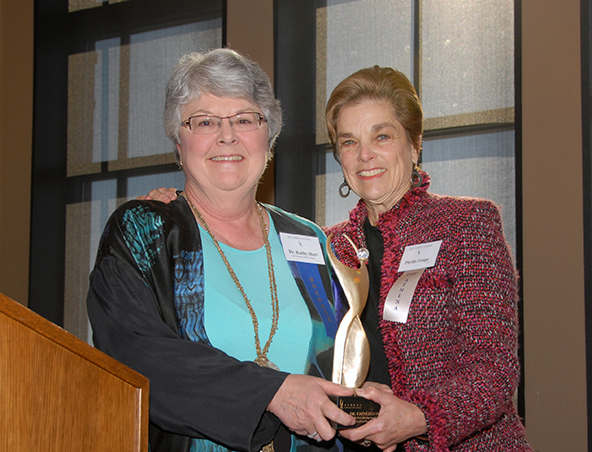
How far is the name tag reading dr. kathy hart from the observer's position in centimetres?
182

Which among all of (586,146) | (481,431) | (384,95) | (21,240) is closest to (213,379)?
(481,431)

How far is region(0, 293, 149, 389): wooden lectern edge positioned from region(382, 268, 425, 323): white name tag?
0.91 m

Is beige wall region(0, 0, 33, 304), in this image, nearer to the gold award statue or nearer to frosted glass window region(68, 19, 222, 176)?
Result: frosted glass window region(68, 19, 222, 176)

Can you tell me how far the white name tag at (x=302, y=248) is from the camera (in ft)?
6.23

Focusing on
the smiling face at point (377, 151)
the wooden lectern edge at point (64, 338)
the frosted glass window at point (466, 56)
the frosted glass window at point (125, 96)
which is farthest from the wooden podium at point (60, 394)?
the frosted glass window at point (125, 96)

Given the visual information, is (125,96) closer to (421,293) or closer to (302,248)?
(302,248)

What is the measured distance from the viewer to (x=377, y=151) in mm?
2070

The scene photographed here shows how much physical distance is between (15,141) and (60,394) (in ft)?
12.7

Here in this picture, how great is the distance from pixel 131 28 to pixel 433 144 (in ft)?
7.60

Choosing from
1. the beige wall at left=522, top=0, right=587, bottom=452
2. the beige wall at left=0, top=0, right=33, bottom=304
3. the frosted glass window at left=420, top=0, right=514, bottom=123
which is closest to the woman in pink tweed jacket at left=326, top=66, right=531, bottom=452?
the beige wall at left=522, top=0, right=587, bottom=452

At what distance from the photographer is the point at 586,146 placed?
2727 mm

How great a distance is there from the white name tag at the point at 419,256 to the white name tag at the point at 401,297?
0.02 m

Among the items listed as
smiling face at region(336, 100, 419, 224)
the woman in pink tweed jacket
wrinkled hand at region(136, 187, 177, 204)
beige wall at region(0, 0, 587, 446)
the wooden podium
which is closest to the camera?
the wooden podium

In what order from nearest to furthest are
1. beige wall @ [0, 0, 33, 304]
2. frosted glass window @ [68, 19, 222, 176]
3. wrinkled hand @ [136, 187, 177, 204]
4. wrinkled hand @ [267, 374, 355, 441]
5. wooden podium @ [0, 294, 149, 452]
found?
1. wooden podium @ [0, 294, 149, 452]
2. wrinkled hand @ [267, 374, 355, 441]
3. wrinkled hand @ [136, 187, 177, 204]
4. frosted glass window @ [68, 19, 222, 176]
5. beige wall @ [0, 0, 33, 304]
